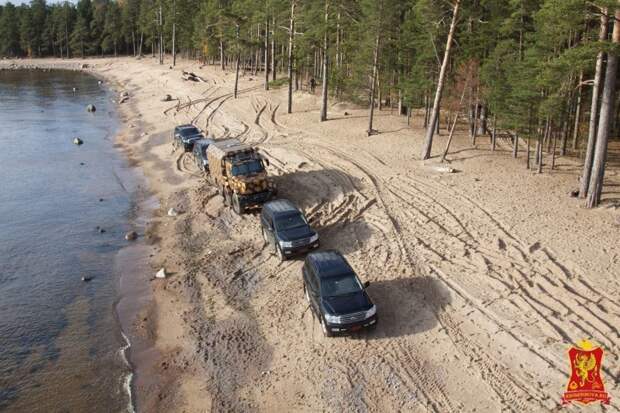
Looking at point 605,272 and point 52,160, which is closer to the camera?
point 605,272

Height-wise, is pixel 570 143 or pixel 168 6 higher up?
pixel 168 6

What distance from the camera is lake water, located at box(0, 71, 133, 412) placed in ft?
53.6

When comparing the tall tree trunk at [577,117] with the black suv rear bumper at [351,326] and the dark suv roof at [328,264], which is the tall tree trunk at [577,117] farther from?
the black suv rear bumper at [351,326]

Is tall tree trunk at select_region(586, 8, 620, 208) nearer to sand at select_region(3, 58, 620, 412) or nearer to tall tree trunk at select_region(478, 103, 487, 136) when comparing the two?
sand at select_region(3, 58, 620, 412)

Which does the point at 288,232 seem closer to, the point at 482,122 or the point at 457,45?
the point at 457,45

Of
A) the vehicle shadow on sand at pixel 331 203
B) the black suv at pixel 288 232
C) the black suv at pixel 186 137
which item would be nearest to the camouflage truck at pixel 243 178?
the vehicle shadow on sand at pixel 331 203

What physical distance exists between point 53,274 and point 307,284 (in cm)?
1276

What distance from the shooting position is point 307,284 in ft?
59.5

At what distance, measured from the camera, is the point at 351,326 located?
626 inches

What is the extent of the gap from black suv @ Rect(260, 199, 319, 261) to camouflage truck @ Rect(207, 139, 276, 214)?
3213mm

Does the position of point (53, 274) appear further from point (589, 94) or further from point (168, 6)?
point (168, 6)

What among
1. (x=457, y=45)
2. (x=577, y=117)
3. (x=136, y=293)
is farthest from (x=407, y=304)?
(x=577, y=117)

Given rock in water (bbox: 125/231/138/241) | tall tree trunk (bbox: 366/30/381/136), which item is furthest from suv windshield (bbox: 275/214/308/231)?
tall tree trunk (bbox: 366/30/381/136)

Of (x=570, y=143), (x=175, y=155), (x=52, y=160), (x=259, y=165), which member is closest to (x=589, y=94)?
(x=570, y=143)
